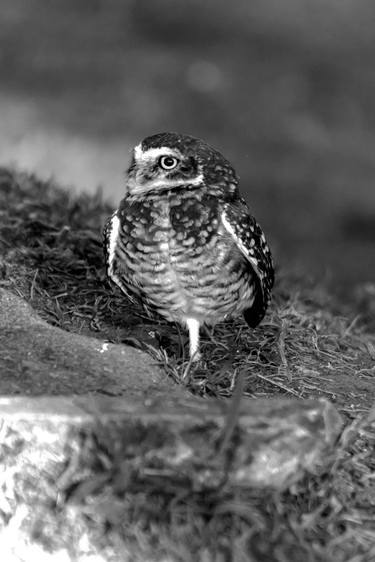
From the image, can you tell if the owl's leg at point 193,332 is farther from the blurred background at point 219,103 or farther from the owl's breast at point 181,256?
the blurred background at point 219,103

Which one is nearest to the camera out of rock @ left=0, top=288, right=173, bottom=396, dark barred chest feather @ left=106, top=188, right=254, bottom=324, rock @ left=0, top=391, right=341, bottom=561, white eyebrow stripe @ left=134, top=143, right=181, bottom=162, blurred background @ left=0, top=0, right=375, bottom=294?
rock @ left=0, top=391, right=341, bottom=561

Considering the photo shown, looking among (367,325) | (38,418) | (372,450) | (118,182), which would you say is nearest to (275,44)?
(118,182)

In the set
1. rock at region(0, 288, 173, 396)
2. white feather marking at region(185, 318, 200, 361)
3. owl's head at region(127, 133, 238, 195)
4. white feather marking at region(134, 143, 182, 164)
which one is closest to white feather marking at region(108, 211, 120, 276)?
owl's head at region(127, 133, 238, 195)

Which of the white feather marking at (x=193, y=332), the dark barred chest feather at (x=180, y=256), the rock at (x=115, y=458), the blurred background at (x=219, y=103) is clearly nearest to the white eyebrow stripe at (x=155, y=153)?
the dark barred chest feather at (x=180, y=256)

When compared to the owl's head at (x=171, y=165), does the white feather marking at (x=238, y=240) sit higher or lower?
lower

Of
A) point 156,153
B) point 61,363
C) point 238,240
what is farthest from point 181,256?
point 61,363

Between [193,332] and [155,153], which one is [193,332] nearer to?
[193,332]

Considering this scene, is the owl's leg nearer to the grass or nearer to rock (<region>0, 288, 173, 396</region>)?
the grass
